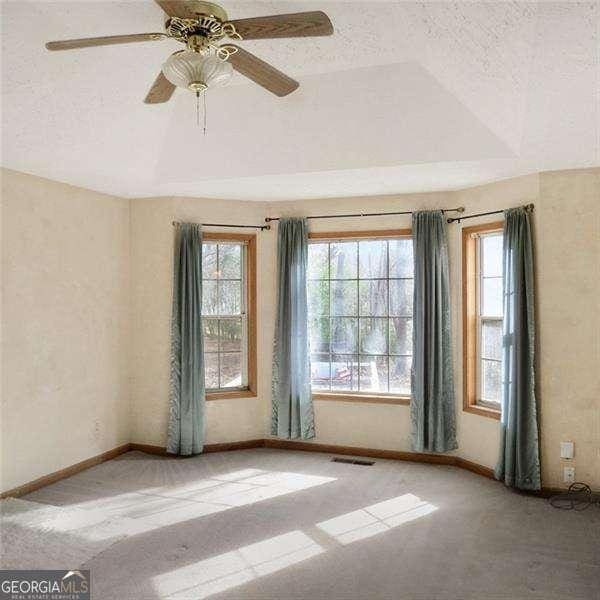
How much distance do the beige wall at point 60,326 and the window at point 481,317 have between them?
335 cm

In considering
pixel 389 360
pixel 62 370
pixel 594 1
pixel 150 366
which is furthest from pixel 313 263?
pixel 594 1

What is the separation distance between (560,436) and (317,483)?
198 cm

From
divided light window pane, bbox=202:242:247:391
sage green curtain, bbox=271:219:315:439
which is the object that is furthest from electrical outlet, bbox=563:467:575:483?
divided light window pane, bbox=202:242:247:391

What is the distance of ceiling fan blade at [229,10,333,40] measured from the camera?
1984mm

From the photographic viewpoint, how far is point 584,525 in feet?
12.0

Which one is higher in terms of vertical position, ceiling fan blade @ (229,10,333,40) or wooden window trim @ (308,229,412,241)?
ceiling fan blade @ (229,10,333,40)

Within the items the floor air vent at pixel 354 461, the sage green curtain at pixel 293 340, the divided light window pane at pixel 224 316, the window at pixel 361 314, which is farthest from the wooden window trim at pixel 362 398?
the divided light window pane at pixel 224 316

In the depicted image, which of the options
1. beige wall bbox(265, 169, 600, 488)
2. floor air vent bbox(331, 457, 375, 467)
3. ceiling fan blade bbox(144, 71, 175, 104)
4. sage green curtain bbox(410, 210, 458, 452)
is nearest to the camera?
ceiling fan blade bbox(144, 71, 175, 104)

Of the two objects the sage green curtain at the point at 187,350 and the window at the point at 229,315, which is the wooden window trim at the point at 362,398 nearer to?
the window at the point at 229,315

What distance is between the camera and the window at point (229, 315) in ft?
17.9

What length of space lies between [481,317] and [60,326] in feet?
12.3

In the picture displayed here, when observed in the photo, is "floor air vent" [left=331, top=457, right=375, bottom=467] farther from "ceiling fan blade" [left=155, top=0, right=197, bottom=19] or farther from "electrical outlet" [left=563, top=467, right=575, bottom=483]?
"ceiling fan blade" [left=155, top=0, right=197, bottom=19]

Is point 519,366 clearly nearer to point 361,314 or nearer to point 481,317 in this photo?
point 481,317

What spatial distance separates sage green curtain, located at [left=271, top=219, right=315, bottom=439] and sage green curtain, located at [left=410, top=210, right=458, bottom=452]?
42.3 inches
